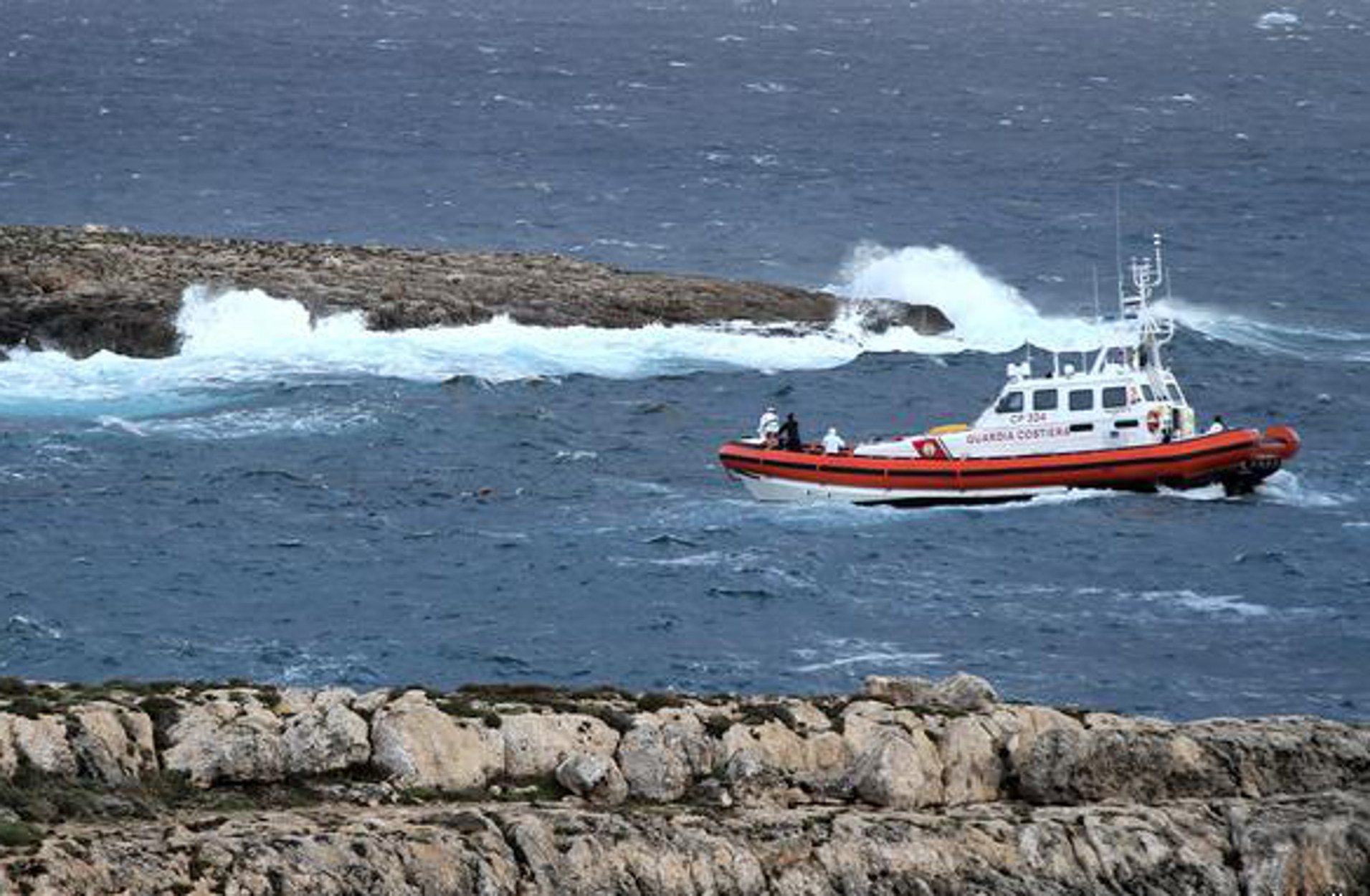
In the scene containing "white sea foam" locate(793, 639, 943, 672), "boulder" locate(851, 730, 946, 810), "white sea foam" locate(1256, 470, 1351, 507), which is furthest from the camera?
"white sea foam" locate(1256, 470, 1351, 507)

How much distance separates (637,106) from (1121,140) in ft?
Answer: 79.5

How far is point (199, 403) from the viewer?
260 ft

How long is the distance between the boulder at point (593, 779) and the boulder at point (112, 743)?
4987 mm

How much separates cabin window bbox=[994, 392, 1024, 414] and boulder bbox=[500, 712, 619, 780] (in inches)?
1430

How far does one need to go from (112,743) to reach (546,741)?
212 inches

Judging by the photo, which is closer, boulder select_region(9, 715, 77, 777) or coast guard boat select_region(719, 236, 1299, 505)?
boulder select_region(9, 715, 77, 777)

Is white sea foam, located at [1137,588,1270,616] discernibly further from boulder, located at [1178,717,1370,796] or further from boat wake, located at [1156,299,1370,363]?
boat wake, located at [1156,299,1370,363]

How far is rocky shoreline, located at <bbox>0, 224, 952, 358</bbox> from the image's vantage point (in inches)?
3342

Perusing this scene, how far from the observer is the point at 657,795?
37.3 m

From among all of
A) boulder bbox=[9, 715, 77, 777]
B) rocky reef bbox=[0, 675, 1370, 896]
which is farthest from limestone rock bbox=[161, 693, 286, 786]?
boulder bbox=[9, 715, 77, 777]

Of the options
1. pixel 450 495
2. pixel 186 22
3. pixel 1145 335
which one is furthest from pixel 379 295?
pixel 186 22

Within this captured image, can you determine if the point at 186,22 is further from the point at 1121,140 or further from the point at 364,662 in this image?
the point at 364,662

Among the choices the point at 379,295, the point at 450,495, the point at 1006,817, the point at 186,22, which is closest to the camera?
the point at 1006,817

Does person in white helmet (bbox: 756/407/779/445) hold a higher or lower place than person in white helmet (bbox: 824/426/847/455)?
higher
